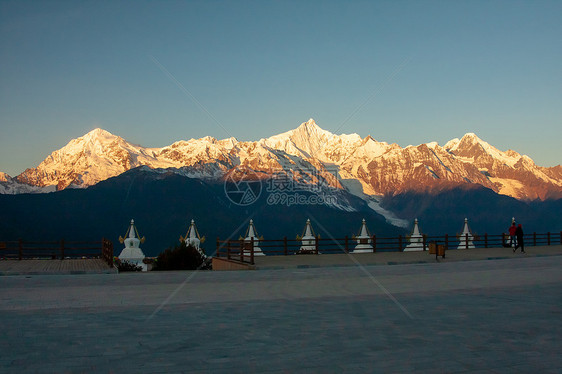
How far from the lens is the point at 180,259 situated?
122 feet

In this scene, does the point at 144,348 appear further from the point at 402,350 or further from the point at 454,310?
the point at 454,310

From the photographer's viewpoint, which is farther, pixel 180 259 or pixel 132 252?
pixel 132 252

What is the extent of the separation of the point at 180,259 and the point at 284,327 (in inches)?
1069

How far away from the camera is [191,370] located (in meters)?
7.57

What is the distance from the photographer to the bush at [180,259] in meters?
37.0

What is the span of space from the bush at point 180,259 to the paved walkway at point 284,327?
17067 mm

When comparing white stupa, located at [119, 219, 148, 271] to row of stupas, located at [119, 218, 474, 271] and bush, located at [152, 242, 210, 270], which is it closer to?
row of stupas, located at [119, 218, 474, 271]

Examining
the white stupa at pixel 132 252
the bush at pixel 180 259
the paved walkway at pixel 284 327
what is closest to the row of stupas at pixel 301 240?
the white stupa at pixel 132 252

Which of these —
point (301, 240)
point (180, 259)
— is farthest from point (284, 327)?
point (301, 240)

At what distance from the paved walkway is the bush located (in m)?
17.1

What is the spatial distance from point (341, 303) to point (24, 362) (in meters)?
8.00

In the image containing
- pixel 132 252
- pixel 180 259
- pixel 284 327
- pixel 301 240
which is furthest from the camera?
pixel 132 252

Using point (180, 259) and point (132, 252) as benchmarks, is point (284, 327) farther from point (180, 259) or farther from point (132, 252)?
point (132, 252)

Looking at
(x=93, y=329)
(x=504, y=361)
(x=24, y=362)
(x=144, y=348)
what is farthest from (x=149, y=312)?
(x=504, y=361)
